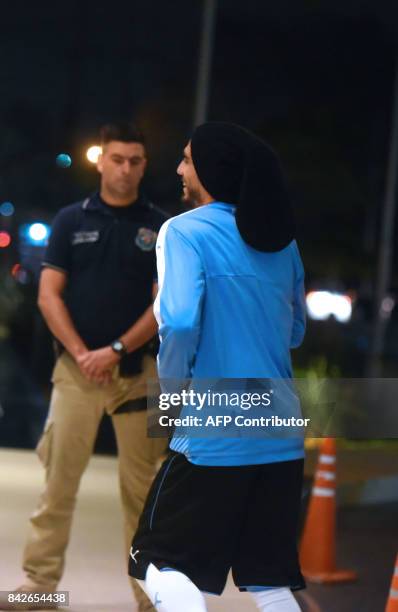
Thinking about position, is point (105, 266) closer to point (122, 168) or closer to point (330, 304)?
point (122, 168)

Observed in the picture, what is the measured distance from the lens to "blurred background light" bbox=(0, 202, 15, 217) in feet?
43.5

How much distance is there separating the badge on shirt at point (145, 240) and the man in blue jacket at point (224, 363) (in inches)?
62.2

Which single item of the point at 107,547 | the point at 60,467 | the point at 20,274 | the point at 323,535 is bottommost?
the point at 107,547

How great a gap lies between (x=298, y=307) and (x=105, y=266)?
4.83ft

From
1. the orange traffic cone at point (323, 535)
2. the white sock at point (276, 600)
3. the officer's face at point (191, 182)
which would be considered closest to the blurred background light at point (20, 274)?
the orange traffic cone at point (323, 535)

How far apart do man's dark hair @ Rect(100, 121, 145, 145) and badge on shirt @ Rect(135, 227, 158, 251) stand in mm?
414

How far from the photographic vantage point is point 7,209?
13352 millimetres

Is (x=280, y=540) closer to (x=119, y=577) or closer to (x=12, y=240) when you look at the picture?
(x=119, y=577)

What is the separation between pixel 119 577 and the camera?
246 inches

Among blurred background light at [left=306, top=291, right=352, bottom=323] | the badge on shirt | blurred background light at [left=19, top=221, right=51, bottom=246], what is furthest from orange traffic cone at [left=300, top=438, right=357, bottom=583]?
blurred background light at [left=306, top=291, right=352, bottom=323]

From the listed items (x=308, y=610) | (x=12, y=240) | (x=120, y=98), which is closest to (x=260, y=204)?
(x=308, y=610)

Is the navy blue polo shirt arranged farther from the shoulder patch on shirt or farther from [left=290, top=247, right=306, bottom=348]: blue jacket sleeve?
[left=290, top=247, right=306, bottom=348]: blue jacket sleeve

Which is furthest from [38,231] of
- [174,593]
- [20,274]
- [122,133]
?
[174,593]

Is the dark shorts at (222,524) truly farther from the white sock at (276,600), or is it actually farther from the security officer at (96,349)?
the security officer at (96,349)
